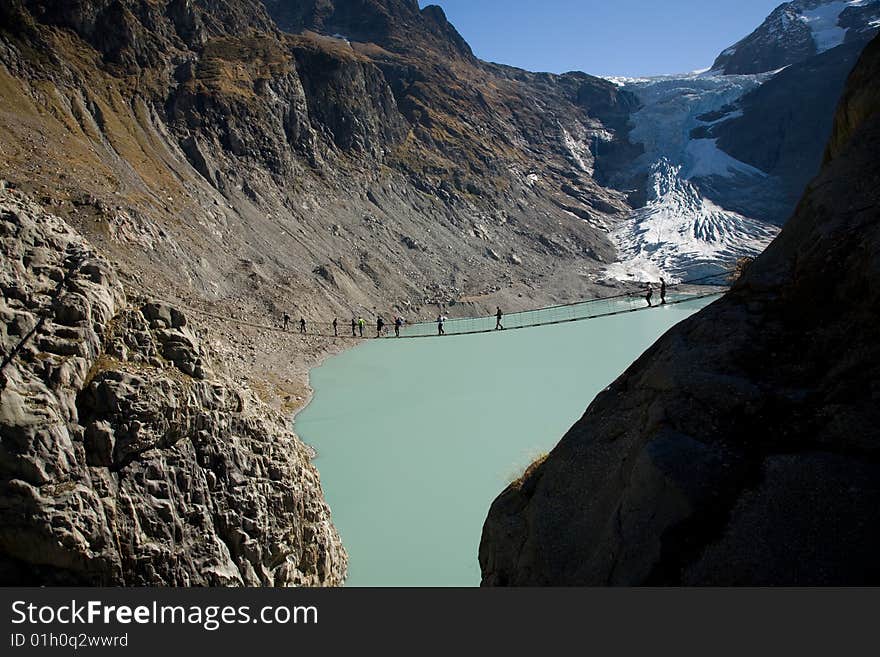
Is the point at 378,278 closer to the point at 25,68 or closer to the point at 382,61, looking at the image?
the point at 25,68

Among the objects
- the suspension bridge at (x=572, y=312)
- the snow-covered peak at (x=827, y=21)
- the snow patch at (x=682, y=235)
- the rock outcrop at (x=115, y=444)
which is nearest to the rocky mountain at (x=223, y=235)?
the rock outcrop at (x=115, y=444)

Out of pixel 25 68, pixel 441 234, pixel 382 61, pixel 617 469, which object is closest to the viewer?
pixel 617 469

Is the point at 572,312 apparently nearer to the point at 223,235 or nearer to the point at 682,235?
the point at 223,235

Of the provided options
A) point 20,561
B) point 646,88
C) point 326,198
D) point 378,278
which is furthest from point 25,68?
point 646,88

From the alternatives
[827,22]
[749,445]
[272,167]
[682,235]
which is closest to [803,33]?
[827,22]

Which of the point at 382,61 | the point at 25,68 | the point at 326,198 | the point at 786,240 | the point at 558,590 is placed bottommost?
the point at 558,590

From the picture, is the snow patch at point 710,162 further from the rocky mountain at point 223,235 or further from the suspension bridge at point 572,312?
the suspension bridge at point 572,312

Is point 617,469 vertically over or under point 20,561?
over
